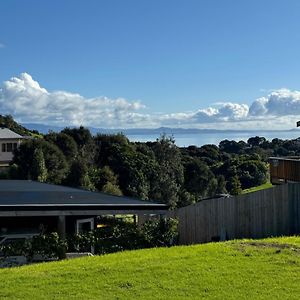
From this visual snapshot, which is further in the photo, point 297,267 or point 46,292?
point 297,267

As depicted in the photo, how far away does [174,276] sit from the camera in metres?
9.55

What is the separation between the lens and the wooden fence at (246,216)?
1568 cm

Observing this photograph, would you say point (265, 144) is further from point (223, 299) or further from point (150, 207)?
point (223, 299)

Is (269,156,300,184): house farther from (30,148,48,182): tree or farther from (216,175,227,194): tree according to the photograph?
(216,175,227,194): tree

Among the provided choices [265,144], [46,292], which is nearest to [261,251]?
[46,292]

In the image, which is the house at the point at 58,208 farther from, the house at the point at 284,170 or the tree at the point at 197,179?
the tree at the point at 197,179

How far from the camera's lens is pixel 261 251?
1134 cm

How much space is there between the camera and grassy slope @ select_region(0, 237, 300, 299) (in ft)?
28.1

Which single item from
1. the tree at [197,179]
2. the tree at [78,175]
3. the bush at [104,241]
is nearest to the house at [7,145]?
the tree at [78,175]

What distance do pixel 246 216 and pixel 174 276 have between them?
765 centimetres

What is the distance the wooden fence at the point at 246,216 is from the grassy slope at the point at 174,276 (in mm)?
3870

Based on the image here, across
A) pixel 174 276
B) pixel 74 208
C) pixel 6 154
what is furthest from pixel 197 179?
pixel 174 276

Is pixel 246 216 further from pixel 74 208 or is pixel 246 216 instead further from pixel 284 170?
pixel 284 170

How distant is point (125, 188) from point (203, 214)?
28649 millimetres
